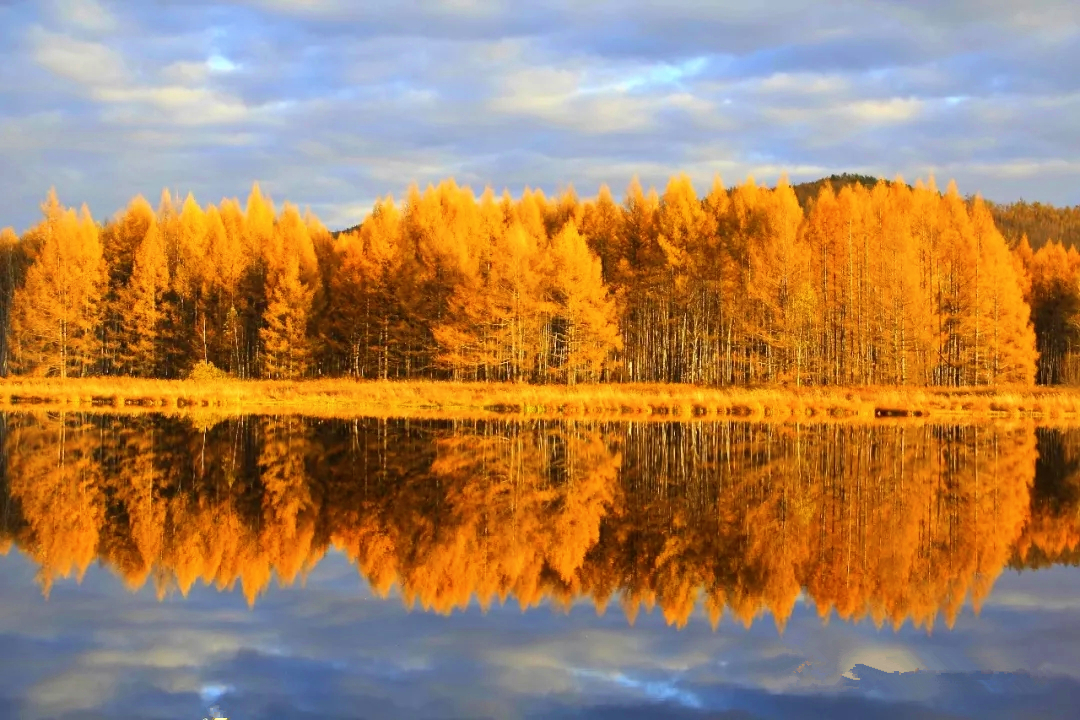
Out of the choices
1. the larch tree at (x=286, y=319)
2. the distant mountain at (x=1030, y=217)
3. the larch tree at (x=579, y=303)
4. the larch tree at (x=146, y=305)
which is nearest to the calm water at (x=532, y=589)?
the larch tree at (x=579, y=303)

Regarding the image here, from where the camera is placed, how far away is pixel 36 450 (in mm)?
21500

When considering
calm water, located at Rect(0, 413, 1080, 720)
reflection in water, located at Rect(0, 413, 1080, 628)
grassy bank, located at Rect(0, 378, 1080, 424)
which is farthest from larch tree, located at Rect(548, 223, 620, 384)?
calm water, located at Rect(0, 413, 1080, 720)

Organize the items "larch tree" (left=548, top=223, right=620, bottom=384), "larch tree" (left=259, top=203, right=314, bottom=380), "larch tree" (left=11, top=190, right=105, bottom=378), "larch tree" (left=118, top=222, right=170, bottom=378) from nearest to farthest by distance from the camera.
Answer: "larch tree" (left=548, top=223, right=620, bottom=384)
"larch tree" (left=259, top=203, right=314, bottom=380)
"larch tree" (left=11, top=190, right=105, bottom=378)
"larch tree" (left=118, top=222, right=170, bottom=378)

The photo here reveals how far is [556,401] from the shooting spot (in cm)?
3653

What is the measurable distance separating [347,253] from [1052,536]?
44702mm

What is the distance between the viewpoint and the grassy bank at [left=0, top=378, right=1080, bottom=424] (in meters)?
35.5

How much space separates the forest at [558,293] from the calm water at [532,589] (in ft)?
85.6

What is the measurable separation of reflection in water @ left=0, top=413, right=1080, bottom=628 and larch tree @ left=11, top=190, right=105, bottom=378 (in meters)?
31.1

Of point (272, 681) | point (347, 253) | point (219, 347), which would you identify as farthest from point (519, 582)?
point (219, 347)

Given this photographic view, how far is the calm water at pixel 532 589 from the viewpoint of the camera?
7273mm

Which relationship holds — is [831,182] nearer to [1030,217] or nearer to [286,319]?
[1030,217]

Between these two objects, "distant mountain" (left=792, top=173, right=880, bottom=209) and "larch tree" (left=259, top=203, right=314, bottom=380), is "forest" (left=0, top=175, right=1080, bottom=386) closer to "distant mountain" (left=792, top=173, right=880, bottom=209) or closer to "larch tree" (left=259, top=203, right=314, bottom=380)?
"larch tree" (left=259, top=203, right=314, bottom=380)

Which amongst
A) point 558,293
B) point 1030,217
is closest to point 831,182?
point 1030,217

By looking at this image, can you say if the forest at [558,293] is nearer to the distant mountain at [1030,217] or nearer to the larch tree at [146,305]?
the larch tree at [146,305]
